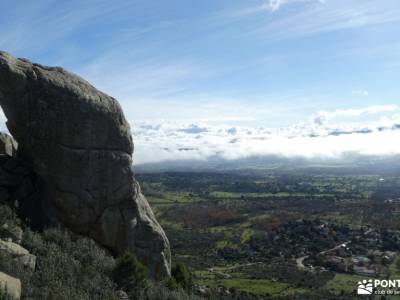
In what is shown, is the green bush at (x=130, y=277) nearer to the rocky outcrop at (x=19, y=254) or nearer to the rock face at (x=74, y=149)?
the rock face at (x=74, y=149)

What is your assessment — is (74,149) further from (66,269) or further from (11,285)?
(11,285)

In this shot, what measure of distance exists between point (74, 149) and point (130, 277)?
6077 mm

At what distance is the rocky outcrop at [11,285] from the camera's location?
40.1 ft

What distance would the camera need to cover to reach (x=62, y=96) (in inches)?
791

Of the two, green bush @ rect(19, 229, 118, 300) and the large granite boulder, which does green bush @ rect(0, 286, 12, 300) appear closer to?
green bush @ rect(19, 229, 118, 300)

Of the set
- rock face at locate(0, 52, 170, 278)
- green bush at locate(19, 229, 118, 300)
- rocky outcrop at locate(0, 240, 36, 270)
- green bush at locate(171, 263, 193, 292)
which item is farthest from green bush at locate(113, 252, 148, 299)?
green bush at locate(171, 263, 193, 292)

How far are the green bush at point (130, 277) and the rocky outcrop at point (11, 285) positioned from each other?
5115 mm

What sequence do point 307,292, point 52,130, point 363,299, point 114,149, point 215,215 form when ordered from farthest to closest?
point 215,215, point 307,292, point 363,299, point 114,149, point 52,130

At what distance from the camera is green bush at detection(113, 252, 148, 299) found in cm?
1746

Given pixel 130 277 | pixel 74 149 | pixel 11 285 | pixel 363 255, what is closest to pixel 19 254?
pixel 11 285

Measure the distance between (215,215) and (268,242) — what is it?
1654 inches

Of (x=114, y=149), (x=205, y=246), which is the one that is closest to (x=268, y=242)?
(x=205, y=246)

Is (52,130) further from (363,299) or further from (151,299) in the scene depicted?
(363,299)

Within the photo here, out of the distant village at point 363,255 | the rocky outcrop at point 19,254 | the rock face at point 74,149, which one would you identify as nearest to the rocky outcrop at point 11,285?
the rocky outcrop at point 19,254
